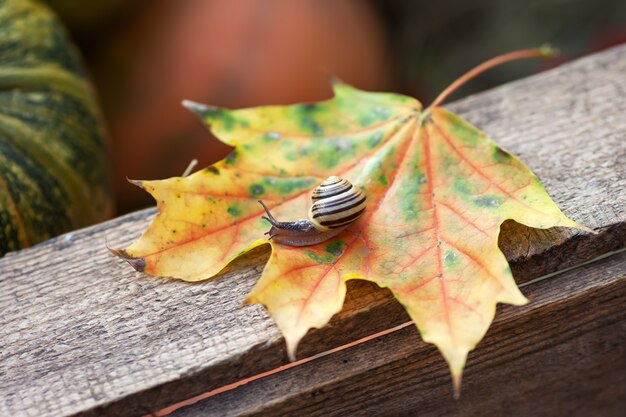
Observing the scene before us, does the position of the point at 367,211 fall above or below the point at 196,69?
below

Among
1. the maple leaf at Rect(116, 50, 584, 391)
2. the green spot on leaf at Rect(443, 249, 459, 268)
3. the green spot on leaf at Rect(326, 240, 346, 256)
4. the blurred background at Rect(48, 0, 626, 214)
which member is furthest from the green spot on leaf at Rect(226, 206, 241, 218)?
the blurred background at Rect(48, 0, 626, 214)

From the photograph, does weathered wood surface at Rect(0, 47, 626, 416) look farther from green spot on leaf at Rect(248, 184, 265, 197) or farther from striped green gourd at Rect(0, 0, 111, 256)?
striped green gourd at Rect(0, 0, 111, 256)

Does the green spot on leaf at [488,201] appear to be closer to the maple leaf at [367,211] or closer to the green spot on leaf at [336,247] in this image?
the maple leaf at [367,211]

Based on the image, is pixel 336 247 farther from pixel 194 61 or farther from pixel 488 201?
pixel 194 61

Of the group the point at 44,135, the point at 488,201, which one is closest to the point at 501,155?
the point at 488,201

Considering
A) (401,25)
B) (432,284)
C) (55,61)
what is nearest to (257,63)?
(55,61)

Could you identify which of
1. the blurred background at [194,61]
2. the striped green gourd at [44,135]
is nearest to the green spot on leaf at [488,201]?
the striped green gourd at [44,135]
